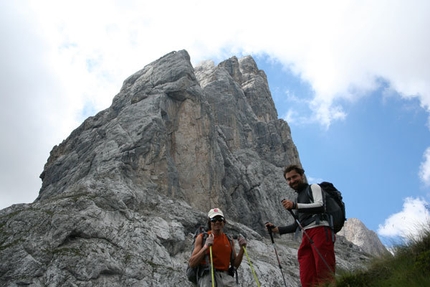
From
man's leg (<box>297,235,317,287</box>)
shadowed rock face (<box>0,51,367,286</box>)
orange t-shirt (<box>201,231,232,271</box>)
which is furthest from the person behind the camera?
shadowed rock face (<box>0,51,367,286</box>)

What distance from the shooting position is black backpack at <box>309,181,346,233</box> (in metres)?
6.19

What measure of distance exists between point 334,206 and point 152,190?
2774cm

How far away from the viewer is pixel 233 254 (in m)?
6.84

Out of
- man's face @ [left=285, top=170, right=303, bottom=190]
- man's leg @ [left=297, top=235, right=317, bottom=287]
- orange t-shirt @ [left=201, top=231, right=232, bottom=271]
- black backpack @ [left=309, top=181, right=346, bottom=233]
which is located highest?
man's face @ [left=285, top=170, right=303, bottom=190]

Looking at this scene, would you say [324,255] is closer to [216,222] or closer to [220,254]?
[220,254]

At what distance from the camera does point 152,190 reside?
32719mm

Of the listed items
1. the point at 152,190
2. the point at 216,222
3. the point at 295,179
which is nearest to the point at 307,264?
the point at 295,179

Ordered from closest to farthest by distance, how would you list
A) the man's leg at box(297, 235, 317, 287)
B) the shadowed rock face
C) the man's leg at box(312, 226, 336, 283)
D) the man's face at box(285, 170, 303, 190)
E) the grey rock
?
the man's leg at box(312, 226, 336, 283) < the man's leg at box(297, 235, 317, 287) < the man's face at box(285, 170, 303, 190) < the shadowed rock face < the grey rock

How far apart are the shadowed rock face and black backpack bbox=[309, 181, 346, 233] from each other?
3.10 metres

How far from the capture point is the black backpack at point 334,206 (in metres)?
6.19

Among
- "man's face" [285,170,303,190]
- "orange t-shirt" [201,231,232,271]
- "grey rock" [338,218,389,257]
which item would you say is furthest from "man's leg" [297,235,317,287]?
"grey rock" [338,218,389,257]

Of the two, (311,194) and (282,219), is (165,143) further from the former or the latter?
(311,194)

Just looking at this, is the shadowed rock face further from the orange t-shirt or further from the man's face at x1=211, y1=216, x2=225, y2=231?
the man's face at x1=211, y1=216, x2=225, y2=231

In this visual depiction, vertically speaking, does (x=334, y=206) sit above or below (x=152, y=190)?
below
